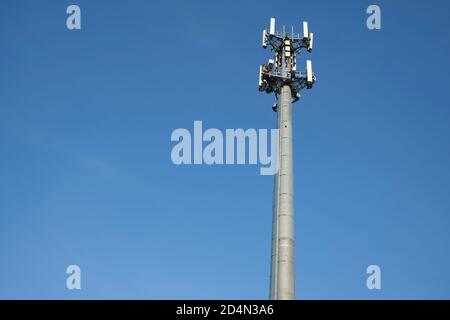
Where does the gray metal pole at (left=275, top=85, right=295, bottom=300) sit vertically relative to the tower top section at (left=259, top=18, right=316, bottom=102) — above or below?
below

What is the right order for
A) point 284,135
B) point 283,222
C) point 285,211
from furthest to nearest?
point 284,135
point 285,211
point 283,222

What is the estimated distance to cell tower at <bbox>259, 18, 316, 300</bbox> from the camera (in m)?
48.0

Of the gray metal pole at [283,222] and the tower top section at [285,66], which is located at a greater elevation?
the tower top section at [285,66]

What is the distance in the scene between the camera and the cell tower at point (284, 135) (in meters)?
48.0

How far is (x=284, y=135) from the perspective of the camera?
5681 centimetres

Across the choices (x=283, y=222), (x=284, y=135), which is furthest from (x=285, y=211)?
(x=284, y=135)

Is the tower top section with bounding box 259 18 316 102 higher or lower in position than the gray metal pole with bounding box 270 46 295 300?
higher

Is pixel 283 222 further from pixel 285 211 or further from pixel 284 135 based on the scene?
pixel 284 135
